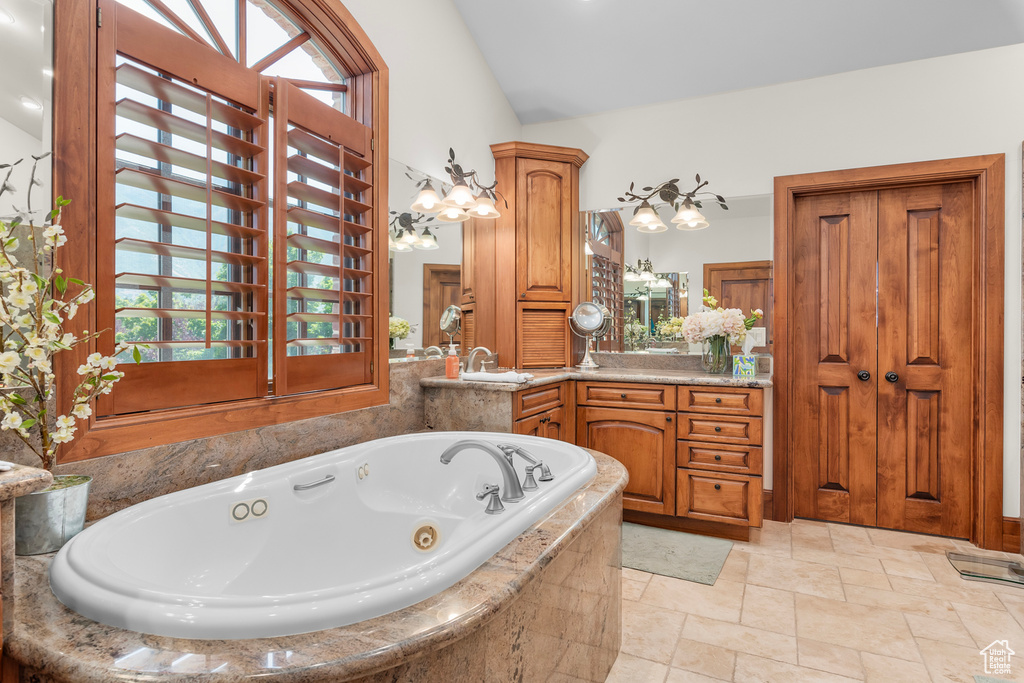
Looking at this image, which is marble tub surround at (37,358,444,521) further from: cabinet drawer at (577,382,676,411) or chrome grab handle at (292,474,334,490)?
cabinet drawer at (577,382,676,411)

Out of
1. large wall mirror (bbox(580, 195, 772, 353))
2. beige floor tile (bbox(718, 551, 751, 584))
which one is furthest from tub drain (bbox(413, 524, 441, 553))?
large wall mirror (bbox(580, 195, 772, 353))

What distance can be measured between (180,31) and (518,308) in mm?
2170

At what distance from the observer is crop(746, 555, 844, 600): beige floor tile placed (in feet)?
7.62

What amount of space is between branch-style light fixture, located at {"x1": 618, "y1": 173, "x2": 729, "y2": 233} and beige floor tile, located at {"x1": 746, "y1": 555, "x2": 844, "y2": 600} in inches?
76.5

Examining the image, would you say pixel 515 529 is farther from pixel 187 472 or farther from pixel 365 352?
pixel 365 352

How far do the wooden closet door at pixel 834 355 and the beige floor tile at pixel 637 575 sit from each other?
1315 millimetres

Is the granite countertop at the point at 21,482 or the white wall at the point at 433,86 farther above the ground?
the white wall at the point at 433,86

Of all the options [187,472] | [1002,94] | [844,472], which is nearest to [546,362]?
[844,472]

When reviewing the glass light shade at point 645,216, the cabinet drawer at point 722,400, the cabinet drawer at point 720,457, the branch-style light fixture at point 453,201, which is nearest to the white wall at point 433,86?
the branch-style light fixture at point 453,201

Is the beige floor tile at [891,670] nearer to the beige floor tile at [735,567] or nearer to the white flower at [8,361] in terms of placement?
the beige floor tile at [735,567]

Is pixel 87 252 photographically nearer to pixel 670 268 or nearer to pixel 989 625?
pixel 670 268

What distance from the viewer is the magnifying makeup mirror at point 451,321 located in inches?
118

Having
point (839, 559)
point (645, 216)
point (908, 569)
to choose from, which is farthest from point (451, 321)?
point (908, 569)

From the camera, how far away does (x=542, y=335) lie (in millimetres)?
3490
